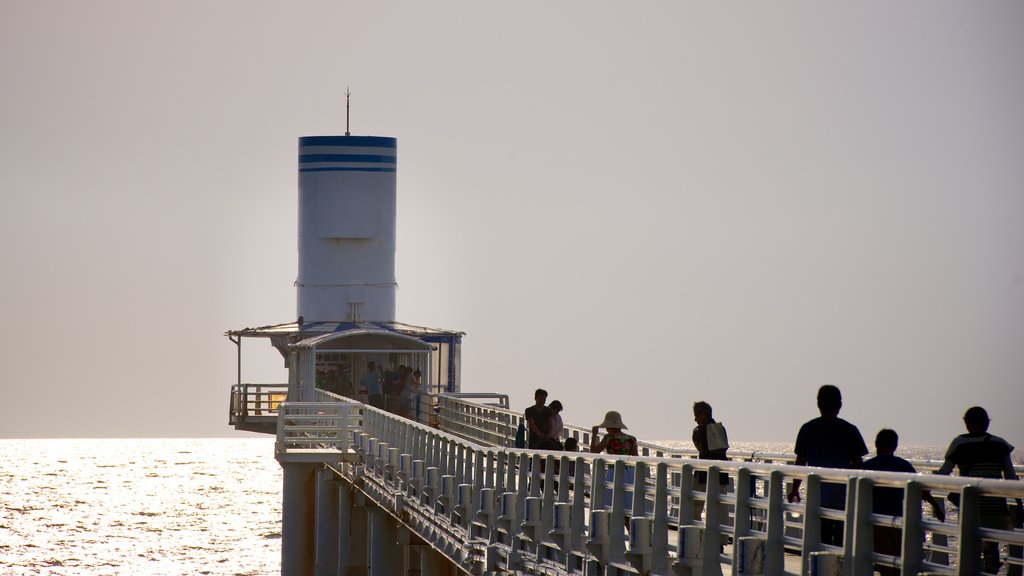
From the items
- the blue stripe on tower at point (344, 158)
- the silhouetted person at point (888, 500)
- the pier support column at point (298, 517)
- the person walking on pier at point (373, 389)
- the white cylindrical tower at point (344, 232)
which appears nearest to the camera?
the silhouetted person at point (888, 500)

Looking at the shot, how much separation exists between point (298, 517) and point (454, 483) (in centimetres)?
1451

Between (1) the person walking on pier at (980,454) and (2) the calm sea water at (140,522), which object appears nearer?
(1) the person walking on pier at (980,454)

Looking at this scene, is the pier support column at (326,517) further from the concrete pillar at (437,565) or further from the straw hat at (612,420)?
the straw hat at (612,420)

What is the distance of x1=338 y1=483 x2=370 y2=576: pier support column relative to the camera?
33938 mm

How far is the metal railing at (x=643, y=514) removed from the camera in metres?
10.4

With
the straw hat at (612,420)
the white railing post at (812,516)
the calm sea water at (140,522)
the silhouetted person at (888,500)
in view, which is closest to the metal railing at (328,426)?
the straw hat at (612,420)

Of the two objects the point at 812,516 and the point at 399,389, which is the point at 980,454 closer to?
the point at 812,516

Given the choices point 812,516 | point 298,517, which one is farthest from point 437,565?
point 812,516

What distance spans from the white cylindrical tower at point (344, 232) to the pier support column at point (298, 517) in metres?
19.7

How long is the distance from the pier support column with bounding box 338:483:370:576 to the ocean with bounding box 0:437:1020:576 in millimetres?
7382

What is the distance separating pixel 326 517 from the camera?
35.9m

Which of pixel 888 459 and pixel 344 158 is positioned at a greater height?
pixel 344 158

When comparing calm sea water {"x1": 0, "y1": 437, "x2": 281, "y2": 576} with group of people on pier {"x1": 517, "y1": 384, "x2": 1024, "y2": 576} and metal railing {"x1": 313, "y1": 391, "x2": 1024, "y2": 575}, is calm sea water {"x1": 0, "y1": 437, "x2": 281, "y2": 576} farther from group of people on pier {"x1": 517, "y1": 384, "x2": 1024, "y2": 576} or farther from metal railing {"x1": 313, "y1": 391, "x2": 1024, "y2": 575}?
group of people on pier {"x1": 517, "y1": 384, "x2": 1024, "y2": 576}

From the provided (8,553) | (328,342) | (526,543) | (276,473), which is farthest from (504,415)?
(276,473)
